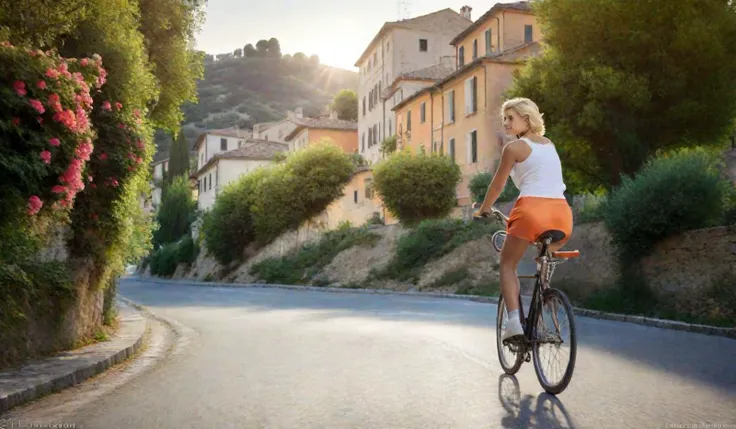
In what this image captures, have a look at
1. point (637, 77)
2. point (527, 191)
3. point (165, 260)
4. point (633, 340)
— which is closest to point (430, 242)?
point (637, 77)

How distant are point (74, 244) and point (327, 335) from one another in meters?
3.38

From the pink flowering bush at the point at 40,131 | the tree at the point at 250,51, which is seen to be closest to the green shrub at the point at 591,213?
the pink flowering bush at the point at 40,131

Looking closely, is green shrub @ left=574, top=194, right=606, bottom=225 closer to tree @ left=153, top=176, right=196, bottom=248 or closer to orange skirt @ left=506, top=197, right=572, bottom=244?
orange skirt @ left=506, top=197, right=572, bottom=244

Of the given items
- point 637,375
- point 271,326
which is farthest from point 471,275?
point 637,375

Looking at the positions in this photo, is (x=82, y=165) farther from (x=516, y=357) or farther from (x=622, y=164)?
(x=622, y=164)

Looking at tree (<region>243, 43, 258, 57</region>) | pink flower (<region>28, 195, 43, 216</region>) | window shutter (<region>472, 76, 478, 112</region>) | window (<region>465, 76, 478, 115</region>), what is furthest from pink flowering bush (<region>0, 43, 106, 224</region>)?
tree (<region>243, 43, 258, 57</region>)

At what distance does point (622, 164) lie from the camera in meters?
23.7

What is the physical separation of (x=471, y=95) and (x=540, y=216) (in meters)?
36.3

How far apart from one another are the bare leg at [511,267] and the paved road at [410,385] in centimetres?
68

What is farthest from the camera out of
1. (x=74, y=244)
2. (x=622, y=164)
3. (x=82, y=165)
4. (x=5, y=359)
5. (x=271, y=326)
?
(x=622, y=164)

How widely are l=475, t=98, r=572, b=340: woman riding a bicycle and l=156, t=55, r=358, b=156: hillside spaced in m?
135

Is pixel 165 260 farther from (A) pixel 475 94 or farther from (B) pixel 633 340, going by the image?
(B) pixel 633 340

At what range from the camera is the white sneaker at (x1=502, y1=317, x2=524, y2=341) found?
5941 mm

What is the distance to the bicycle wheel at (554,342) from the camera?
5523 mm
